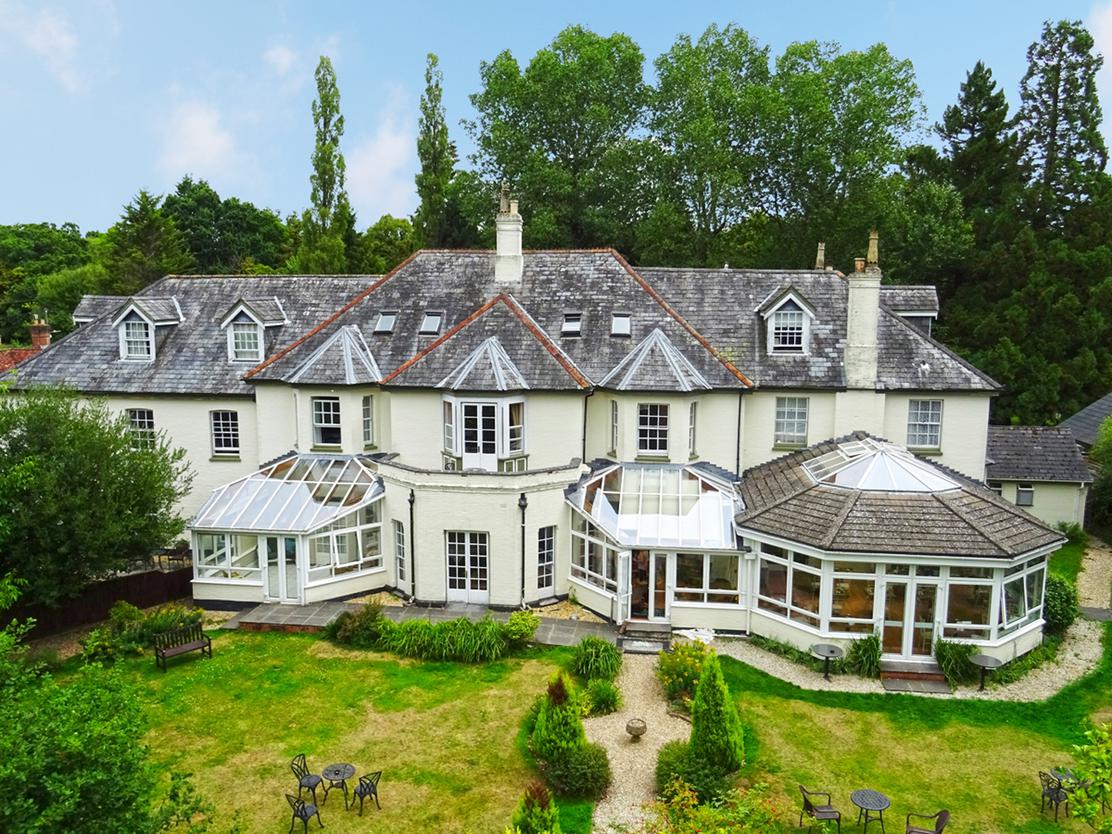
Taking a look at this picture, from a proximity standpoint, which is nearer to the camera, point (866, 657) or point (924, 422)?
point (866, 657)

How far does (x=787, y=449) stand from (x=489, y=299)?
1157 centimetres

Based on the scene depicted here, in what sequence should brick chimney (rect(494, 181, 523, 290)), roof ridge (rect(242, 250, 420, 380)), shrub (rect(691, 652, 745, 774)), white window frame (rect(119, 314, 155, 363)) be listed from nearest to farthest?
1. shrub (rect(691, 652, 745, 774))
2. roof ridge (rect(242, 250, 420, 380))
3. brick chimney (rect(494, 181, 523, 290))
4. white window frame (rect(119, 314, 155, 363))

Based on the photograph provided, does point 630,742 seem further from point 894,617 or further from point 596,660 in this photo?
point 894,617

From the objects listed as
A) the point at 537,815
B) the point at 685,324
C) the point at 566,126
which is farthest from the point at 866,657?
the point at 566,126

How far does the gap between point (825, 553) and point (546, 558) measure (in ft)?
27.1

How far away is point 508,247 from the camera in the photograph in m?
27.4

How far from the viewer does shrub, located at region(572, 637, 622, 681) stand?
727 inches

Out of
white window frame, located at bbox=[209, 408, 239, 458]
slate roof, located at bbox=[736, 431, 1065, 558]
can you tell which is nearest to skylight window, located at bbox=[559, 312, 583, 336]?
slate roof, located at bbox=[736, 431, 1065, 558]

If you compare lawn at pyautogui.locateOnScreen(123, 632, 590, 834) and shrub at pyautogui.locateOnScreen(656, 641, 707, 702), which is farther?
shrub at pyautogui.locateOnScreen(656, 641, 707, 702)

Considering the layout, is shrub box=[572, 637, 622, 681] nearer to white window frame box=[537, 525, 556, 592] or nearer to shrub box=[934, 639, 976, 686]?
white window frame box=[537, 525, 556, 592]

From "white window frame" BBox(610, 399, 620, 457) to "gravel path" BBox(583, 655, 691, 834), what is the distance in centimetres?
695

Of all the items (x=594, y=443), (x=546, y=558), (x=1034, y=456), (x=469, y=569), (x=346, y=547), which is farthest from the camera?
(x=1034, y=456)

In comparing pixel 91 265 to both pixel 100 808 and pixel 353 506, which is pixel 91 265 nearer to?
pixel 353 506

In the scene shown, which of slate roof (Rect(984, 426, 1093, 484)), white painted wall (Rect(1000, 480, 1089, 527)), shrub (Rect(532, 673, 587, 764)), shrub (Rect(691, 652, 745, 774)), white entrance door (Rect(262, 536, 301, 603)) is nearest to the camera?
shrub (Rect(691, 652, 745, 774))
